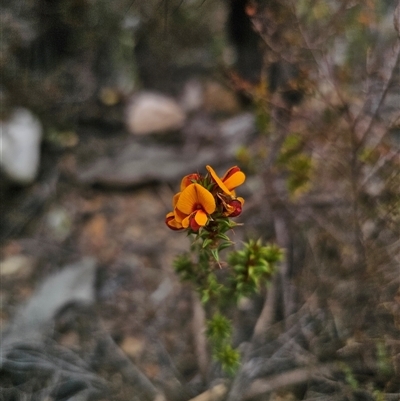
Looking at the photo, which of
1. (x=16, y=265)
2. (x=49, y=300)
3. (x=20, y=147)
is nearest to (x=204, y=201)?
(x=49, y=300)

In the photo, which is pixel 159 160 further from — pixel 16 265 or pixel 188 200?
pixel 188 200

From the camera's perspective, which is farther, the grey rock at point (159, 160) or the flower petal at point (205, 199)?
the grey rock at point (159, 160)

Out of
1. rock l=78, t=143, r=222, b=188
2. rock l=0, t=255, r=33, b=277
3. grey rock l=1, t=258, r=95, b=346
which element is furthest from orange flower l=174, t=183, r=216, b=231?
rock l=78, t=143, r=222, b=188

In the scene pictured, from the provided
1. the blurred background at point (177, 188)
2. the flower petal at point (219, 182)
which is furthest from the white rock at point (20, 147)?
the flower petal at point (219, 182)

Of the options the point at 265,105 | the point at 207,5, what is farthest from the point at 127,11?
the point at 265,105

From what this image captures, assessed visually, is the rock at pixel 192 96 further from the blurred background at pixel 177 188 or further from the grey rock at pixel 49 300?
the grey rock at pixel 49 300

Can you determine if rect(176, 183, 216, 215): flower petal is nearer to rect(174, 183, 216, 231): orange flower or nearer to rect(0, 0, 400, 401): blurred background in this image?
rect(174, 183, 216, 231): orange flower

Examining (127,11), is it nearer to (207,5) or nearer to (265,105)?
(207,5)
